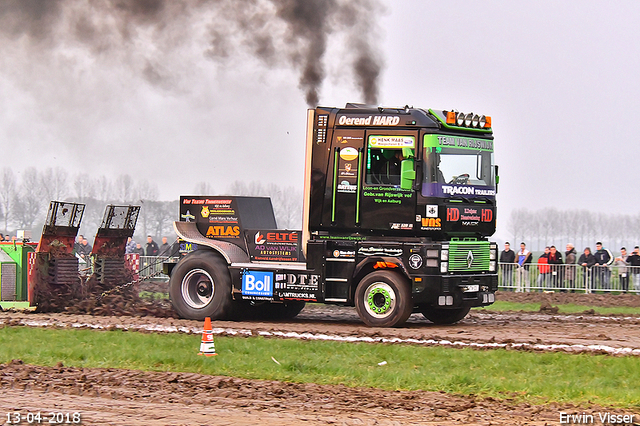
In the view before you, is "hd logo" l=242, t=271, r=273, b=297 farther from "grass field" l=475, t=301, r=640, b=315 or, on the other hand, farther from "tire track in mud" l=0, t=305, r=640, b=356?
"grass field" l=475, t=301, r=640, b=315

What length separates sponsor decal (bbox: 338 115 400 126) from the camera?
Result: 1603cm

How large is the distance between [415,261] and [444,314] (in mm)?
2236

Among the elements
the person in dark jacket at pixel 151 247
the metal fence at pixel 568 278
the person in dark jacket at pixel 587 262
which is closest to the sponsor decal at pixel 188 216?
the metal fence at pixel 568 278

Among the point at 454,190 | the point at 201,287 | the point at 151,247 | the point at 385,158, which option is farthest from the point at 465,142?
the point at 151,247

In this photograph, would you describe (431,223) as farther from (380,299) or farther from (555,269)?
(555,269)

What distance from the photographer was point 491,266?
55.1 ft

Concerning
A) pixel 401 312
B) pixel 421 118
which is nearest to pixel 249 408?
pixel 401 312

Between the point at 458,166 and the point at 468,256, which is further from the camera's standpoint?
the point at 468,256

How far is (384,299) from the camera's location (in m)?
16.0

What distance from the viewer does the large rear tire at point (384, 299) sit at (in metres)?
15.7

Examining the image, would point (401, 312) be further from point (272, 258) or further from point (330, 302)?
point (272, 258)

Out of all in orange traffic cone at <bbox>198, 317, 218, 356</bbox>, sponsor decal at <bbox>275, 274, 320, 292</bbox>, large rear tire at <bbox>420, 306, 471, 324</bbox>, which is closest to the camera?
orange traffic cone at <bbox>198, 317, 218, 356</bbox>

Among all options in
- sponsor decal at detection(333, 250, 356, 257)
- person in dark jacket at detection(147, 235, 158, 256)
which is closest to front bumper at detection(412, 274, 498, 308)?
sponsor decal at detection(333, 250, 356, 257)

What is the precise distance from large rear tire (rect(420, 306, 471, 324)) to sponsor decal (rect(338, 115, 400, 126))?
3806mm
